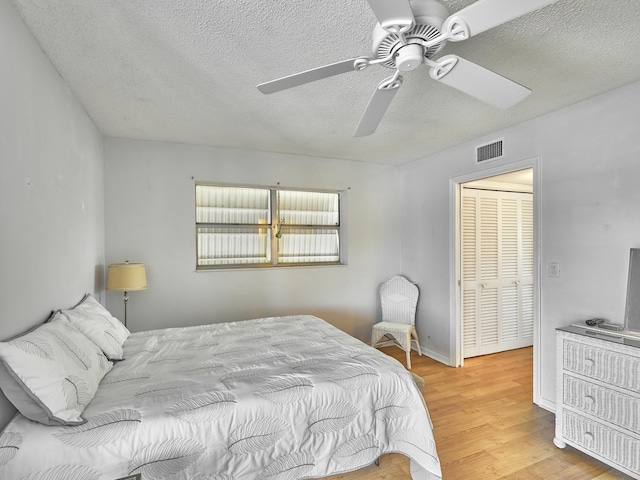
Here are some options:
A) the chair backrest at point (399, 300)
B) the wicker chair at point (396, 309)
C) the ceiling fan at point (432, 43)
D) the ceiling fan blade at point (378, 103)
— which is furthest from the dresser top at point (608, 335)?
the ceiling fan blade at point (378, 103)

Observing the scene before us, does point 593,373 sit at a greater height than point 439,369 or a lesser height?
greater

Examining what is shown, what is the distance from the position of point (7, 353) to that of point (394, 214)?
13.2ft

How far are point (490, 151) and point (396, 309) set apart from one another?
7.04 ft

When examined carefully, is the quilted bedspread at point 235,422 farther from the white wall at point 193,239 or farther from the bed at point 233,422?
the white wall at point 193,239

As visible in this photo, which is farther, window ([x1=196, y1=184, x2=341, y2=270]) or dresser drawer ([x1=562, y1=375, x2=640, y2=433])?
window ([x1=196, y1=184, x2=341, y2=270])

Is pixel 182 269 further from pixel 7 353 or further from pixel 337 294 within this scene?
pixel 7 353

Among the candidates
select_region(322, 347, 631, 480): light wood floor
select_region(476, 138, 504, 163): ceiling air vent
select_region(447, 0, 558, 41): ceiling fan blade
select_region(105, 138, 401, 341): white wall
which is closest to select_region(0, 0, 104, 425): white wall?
select_region(105, 138, 401, 341): white wall

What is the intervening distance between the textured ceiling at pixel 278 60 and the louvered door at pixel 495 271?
1.24m

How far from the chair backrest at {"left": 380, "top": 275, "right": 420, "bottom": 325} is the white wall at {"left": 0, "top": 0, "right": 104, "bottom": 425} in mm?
3246

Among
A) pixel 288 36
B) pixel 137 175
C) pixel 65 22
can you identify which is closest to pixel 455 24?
pixel 288 36

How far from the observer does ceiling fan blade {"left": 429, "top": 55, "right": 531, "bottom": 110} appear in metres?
1.40

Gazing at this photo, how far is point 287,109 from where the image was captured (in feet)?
8.45

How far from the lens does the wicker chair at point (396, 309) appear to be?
3.90m

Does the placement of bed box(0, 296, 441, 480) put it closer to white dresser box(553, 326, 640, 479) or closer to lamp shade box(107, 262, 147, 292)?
lamp shade box(107, 262, 147, 292)
